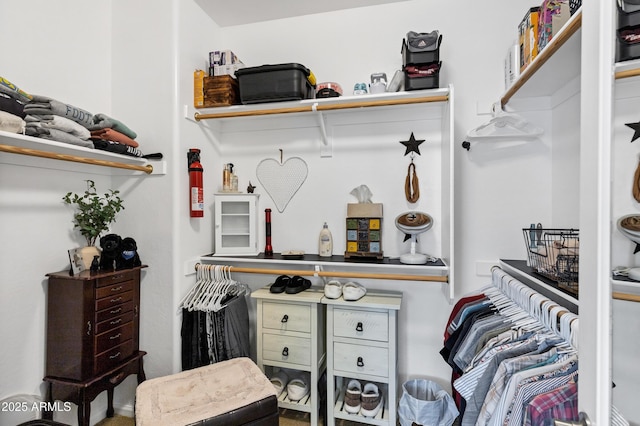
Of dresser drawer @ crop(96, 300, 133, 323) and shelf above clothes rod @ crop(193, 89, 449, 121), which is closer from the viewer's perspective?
dresser drawer @ crop(96, 300, 133, 323)

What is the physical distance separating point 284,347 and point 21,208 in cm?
161

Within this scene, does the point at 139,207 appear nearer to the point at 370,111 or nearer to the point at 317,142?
the point at 317,142

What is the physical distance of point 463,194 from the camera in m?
1.98

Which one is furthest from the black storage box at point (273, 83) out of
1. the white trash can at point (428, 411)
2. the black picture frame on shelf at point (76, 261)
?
the white trash can at point (428, 411)

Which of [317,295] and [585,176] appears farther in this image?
[317,295]

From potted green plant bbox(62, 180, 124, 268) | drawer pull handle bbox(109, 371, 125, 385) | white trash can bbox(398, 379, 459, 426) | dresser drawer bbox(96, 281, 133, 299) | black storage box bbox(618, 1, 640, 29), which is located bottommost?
white trash can bbox(398, 379, 459, 426)

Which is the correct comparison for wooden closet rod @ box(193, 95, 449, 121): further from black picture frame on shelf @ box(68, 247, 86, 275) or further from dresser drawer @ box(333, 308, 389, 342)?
dresser drawer @ box(333, 308, 389, 342)

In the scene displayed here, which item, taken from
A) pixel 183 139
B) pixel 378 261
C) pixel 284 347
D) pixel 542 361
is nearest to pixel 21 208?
pixel 183 139

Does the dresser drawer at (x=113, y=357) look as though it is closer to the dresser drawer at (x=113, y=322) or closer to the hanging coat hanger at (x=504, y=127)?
the dresser drawer at (x=113, y=322)

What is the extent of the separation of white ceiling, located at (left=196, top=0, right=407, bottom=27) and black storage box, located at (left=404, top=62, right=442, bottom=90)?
72cm

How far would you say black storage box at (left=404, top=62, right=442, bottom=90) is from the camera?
68.9 inches

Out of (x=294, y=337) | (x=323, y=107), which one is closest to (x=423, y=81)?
(x=323, y=107)

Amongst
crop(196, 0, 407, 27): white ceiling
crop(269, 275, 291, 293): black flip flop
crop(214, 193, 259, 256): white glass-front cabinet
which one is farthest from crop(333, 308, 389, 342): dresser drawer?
crop(196, 0, 407, 27): white ceiling

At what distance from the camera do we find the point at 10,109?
123 cm
